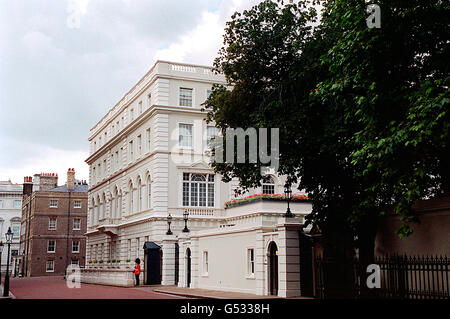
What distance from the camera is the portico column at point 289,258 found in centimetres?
2072

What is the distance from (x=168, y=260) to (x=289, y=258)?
53.5ft

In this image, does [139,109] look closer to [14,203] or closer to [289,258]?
[289,258]

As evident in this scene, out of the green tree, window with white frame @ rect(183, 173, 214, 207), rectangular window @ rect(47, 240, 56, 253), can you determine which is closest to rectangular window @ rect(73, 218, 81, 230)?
rectangular window @ rect(47, 240, 56, 253)

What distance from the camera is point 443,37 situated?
14.6 m

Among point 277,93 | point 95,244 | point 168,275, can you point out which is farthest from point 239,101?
point 95,244

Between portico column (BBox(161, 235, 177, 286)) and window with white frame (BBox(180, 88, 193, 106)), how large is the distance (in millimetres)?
10591

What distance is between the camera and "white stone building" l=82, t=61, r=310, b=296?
2923 centimetres

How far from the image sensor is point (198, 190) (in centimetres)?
3988

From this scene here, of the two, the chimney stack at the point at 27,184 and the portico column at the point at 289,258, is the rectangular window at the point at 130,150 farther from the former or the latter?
the chimney stack at the point at 27,184

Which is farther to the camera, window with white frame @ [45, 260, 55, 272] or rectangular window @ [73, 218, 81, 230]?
rectangular window @ [73, 218, 81, 230]

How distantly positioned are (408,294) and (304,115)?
707 centimetres

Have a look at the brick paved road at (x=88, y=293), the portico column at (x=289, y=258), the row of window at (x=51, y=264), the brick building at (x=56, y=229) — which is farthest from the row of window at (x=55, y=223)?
the portico column at (x=289, y=258)

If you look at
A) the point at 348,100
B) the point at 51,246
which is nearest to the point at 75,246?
the point at 51,246

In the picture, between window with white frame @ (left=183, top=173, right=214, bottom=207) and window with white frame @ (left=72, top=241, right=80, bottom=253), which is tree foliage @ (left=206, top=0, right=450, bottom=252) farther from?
window with white frame @ (left=72, top=241, right=80, bottom=253)
